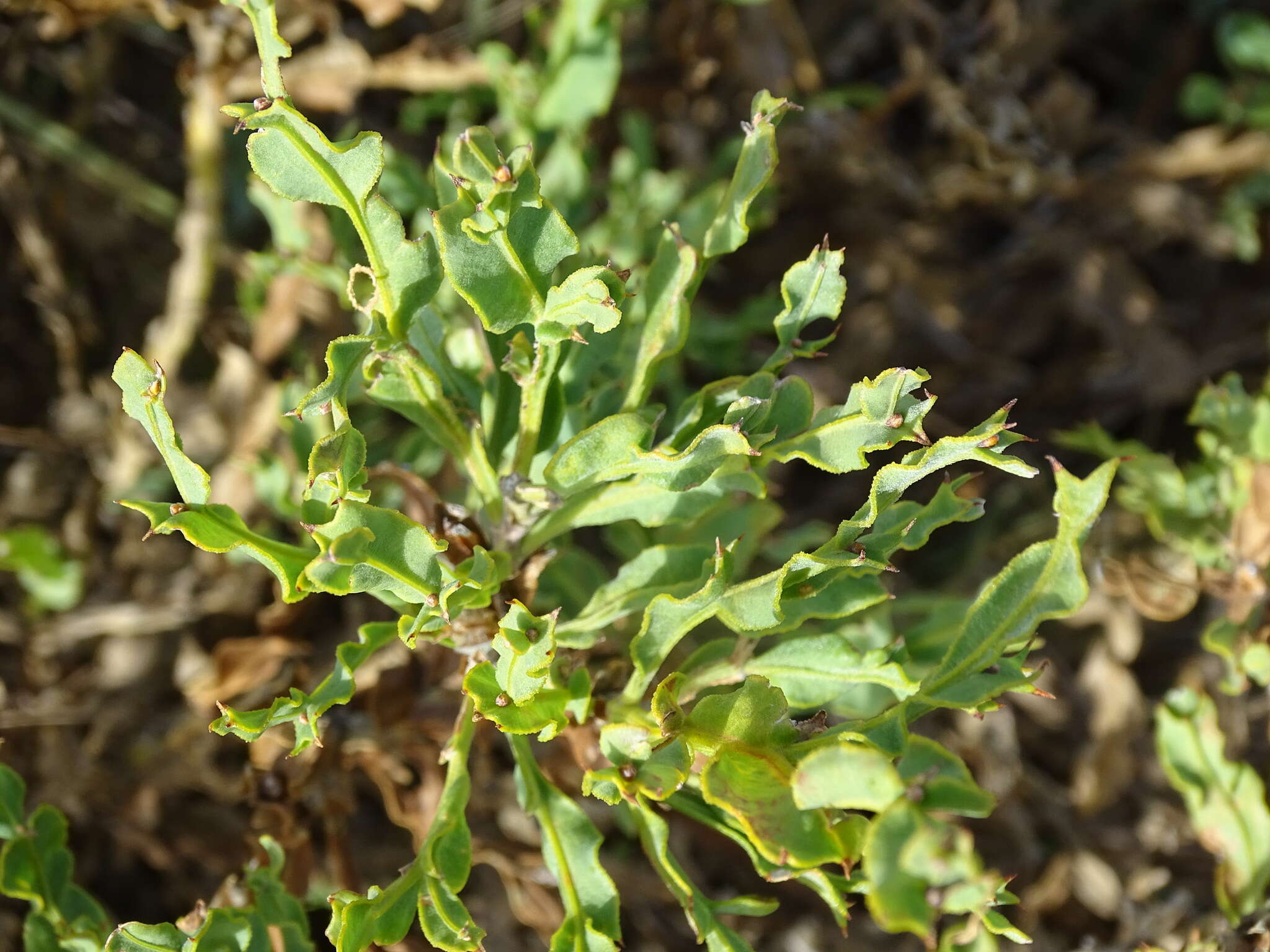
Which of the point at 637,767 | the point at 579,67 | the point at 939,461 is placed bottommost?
the point at 637,767

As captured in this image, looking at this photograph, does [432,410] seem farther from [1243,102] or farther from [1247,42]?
[1247,42]

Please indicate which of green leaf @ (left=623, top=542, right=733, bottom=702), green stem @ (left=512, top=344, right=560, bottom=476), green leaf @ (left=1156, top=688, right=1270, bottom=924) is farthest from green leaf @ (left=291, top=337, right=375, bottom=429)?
green leaf @ (left=1156, top=688, right=1270, bottom=924)

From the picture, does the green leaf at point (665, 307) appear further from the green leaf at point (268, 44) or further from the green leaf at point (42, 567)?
the green leaf at point (42, 567)

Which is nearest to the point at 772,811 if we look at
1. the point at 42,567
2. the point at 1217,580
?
the point at 1217,580

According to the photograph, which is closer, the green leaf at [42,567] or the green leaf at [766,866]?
the green leaf at [766,866]

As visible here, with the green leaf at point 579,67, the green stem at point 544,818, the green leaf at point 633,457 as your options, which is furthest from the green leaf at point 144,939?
the green leaf at point 579,67

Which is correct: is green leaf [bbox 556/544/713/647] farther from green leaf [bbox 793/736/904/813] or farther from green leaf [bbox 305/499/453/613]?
green leaf [bbox 793/736/904/813]

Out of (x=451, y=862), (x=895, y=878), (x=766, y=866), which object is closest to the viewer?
(x=895, y=878)
